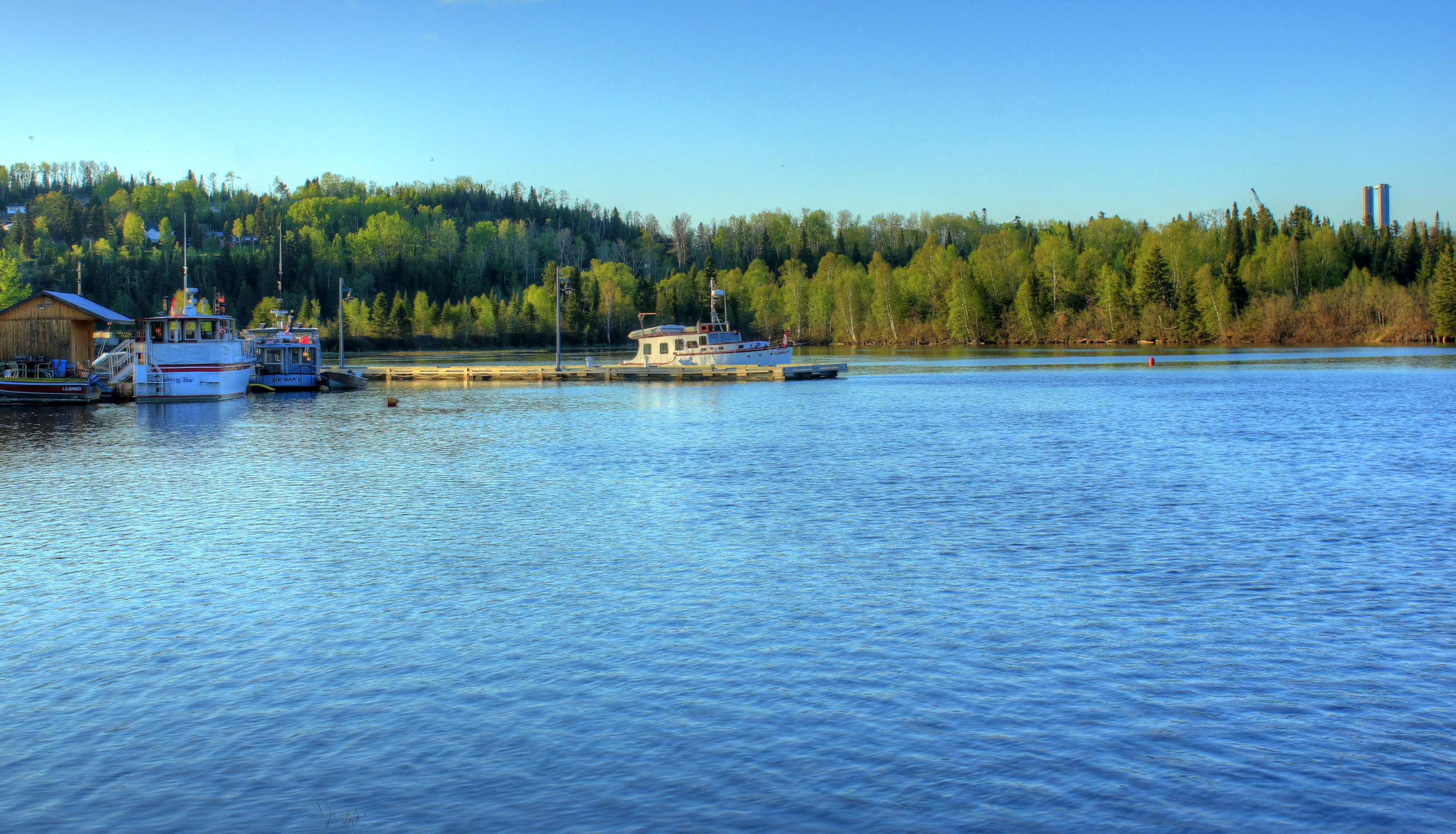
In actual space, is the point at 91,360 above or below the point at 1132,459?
above

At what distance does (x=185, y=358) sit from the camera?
162 ft

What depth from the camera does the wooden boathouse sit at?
167ft

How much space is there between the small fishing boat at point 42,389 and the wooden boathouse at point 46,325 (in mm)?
3600

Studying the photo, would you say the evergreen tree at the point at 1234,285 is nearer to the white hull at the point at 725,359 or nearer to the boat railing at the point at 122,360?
the white hull at the point at 725,359

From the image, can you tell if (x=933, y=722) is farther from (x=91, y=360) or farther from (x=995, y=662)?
(x=91, y=360)

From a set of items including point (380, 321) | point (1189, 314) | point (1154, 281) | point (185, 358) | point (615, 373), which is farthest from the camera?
point (380, 321)

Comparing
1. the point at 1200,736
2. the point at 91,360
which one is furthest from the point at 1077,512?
the point at 91,360

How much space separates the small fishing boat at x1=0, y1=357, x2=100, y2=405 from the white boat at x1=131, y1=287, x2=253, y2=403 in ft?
7.33

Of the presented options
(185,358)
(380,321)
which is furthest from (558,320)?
(380,321)

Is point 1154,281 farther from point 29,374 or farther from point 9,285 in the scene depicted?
point 9,285

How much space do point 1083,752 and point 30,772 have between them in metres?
7.36

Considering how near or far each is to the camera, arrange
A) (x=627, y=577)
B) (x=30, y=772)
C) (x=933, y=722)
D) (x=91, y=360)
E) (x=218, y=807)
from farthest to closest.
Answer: (x=91, y=360), (x=627, y=577), (x=933, y=722), (x=30, y=772), (x=218, y=807)

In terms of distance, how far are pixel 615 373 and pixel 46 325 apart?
29975mm

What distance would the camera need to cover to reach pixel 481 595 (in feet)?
40.3
